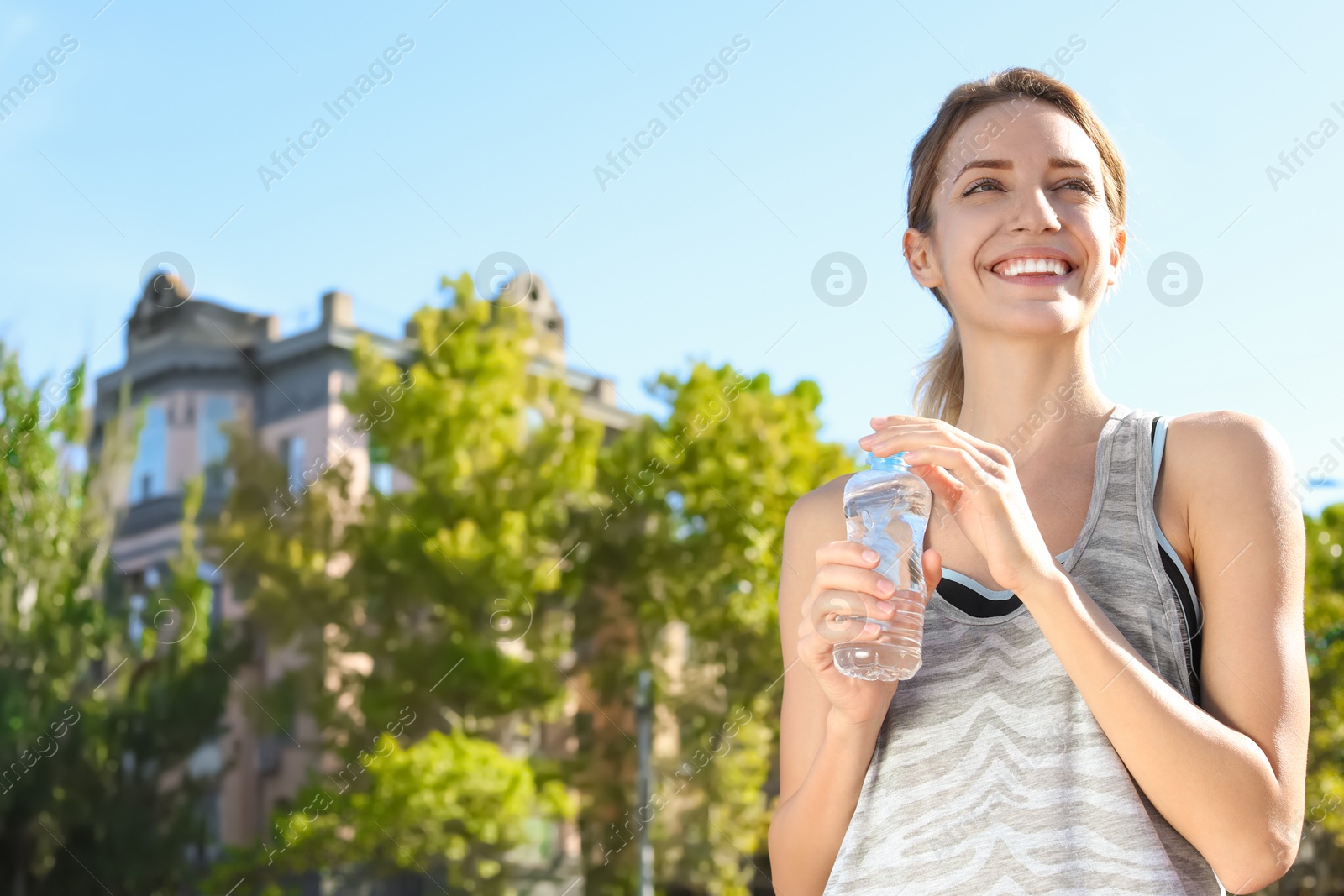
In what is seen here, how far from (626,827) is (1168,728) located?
14.3m

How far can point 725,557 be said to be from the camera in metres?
14.7

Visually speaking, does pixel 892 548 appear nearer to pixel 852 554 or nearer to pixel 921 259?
pixel 852 554

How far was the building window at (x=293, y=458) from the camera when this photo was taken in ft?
48.0

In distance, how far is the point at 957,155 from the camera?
194 centimetres

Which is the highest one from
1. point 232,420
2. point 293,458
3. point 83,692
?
point 232,420

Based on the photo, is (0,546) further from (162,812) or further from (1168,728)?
(1168,728)

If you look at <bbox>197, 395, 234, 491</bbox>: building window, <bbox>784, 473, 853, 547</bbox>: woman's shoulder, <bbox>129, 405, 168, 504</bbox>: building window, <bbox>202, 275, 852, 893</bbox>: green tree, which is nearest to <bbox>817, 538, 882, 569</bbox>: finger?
<bbox>784, 473, 853, 547</bbox>: woman's shoulder

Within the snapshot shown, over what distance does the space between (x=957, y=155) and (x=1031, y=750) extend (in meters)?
0.97

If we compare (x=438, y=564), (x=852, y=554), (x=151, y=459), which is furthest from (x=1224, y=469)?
(x=151, y=459)

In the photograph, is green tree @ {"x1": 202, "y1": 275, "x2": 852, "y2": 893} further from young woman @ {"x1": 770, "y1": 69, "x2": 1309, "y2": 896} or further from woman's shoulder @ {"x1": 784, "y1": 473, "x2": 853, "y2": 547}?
young woman @ {"x1": 770, "y1": 69, "x2": 1309, "y2": 896}

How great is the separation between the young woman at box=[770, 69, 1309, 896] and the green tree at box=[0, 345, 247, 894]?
1439 centimetres

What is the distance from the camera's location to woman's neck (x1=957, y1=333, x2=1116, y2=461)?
5.87ft

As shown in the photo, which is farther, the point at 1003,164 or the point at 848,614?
the point at 1003,164

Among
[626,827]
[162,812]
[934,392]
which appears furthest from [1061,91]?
[162,812]
